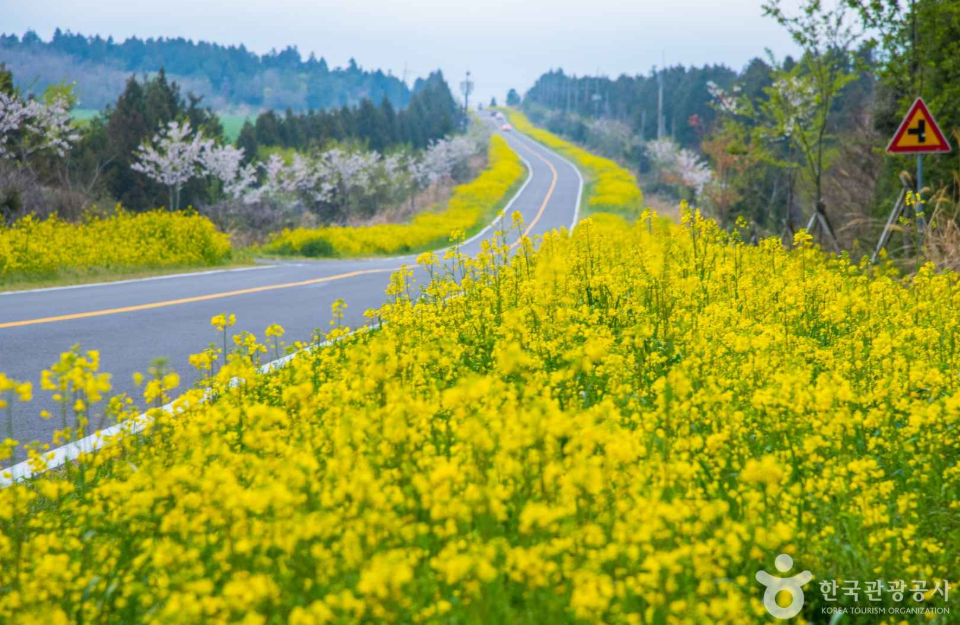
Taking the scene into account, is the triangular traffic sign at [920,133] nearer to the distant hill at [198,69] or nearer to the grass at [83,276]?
the grass at [83,276]

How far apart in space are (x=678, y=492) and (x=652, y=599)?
0.96 meters

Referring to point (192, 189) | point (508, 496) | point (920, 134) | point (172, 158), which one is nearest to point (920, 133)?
point (920, 134)

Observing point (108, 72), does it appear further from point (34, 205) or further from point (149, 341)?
point (149, 341)

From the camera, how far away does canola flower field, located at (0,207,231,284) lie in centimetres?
1305

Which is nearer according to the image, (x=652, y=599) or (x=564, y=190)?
(x=652, y=599)

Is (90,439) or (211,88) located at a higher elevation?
(211,88)

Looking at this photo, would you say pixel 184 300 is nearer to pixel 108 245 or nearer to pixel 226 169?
pixel 108 245

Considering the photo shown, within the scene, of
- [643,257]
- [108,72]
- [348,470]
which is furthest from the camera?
[108,72]

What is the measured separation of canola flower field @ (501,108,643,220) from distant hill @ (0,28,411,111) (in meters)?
63.3

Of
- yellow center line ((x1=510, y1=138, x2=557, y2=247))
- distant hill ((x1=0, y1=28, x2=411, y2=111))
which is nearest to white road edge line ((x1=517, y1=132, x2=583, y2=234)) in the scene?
yellow center line ((x1=510, y1=138, x2=557, y2=247))

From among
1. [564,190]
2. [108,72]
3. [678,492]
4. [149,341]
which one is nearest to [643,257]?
[678,492]

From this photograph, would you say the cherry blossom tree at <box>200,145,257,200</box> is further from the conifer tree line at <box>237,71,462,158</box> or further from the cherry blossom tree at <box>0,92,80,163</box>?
the cherry blossom tree at <box>0,92,80,163</box>

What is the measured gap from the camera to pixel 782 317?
234 inches

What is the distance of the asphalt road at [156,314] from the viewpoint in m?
6.29
